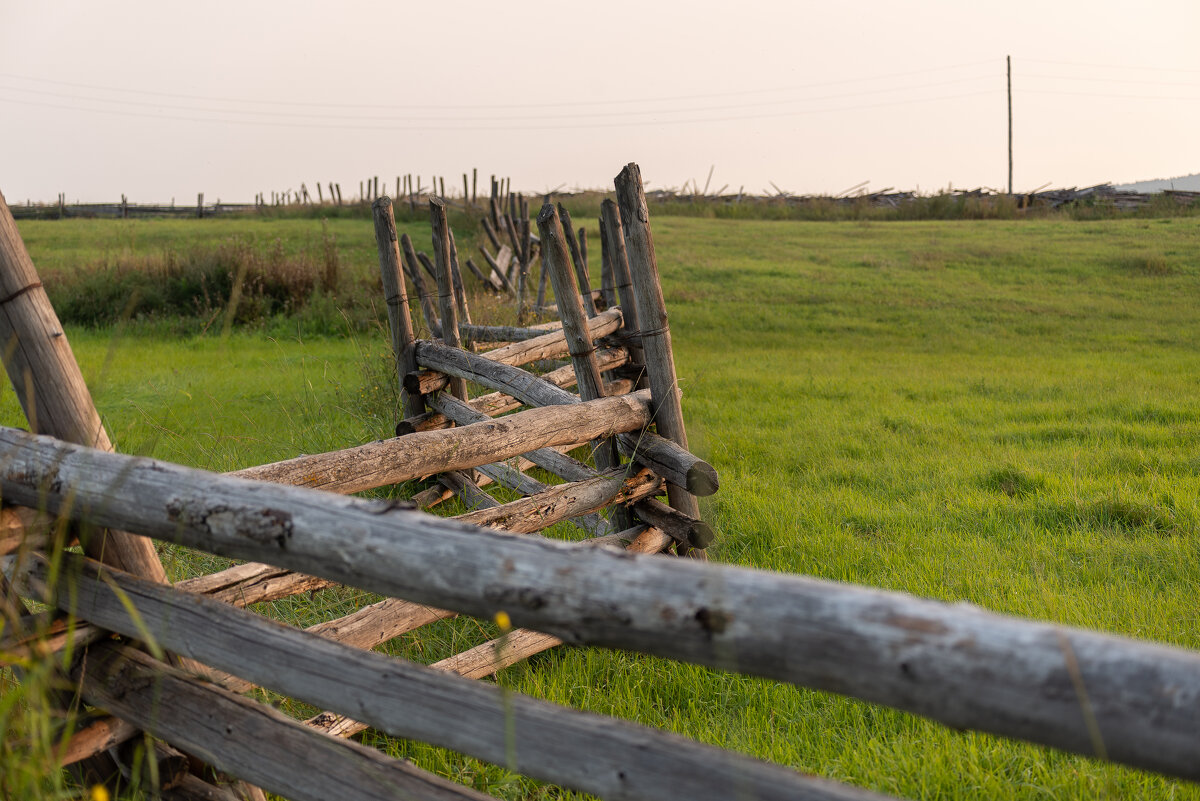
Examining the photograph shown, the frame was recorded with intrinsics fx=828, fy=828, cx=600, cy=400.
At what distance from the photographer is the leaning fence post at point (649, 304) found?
3693 mm

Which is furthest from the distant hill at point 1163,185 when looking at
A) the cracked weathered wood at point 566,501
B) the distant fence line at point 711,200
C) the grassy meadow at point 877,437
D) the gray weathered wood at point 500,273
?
the cracked weathered wood at point 566,501

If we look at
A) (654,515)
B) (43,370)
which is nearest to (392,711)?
(43,370)

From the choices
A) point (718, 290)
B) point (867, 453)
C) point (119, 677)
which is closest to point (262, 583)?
point (119, 677)

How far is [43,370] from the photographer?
2.15 metres

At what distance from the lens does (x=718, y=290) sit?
14.9m

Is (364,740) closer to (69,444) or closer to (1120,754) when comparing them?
(69,444)

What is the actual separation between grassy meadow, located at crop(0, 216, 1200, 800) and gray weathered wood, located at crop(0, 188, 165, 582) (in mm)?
100

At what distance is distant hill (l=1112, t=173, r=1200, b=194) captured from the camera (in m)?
26.8

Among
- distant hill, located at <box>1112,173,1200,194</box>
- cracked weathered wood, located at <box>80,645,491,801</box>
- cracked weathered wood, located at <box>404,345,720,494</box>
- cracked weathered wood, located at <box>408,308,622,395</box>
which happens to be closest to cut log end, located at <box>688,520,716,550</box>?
cracked weathered wood, located at <box>404,345,720,494</box>

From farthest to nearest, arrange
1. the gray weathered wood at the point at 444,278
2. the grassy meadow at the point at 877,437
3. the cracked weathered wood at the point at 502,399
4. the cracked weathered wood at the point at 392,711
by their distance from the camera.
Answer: the gray weathered wood at the point at 444,278
the cracked weathered wood at the point at 502,399
the grassy meadow at the point at 877,437
the cracked weathered wood at the point at 392,711

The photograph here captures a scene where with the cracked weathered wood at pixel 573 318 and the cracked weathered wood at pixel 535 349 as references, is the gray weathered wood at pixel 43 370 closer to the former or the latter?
the cracked weathered wood at pixel 573 318

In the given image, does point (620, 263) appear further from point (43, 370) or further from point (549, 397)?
point (43, 370)

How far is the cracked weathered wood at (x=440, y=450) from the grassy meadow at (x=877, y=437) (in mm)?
493

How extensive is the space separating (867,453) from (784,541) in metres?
2.01
